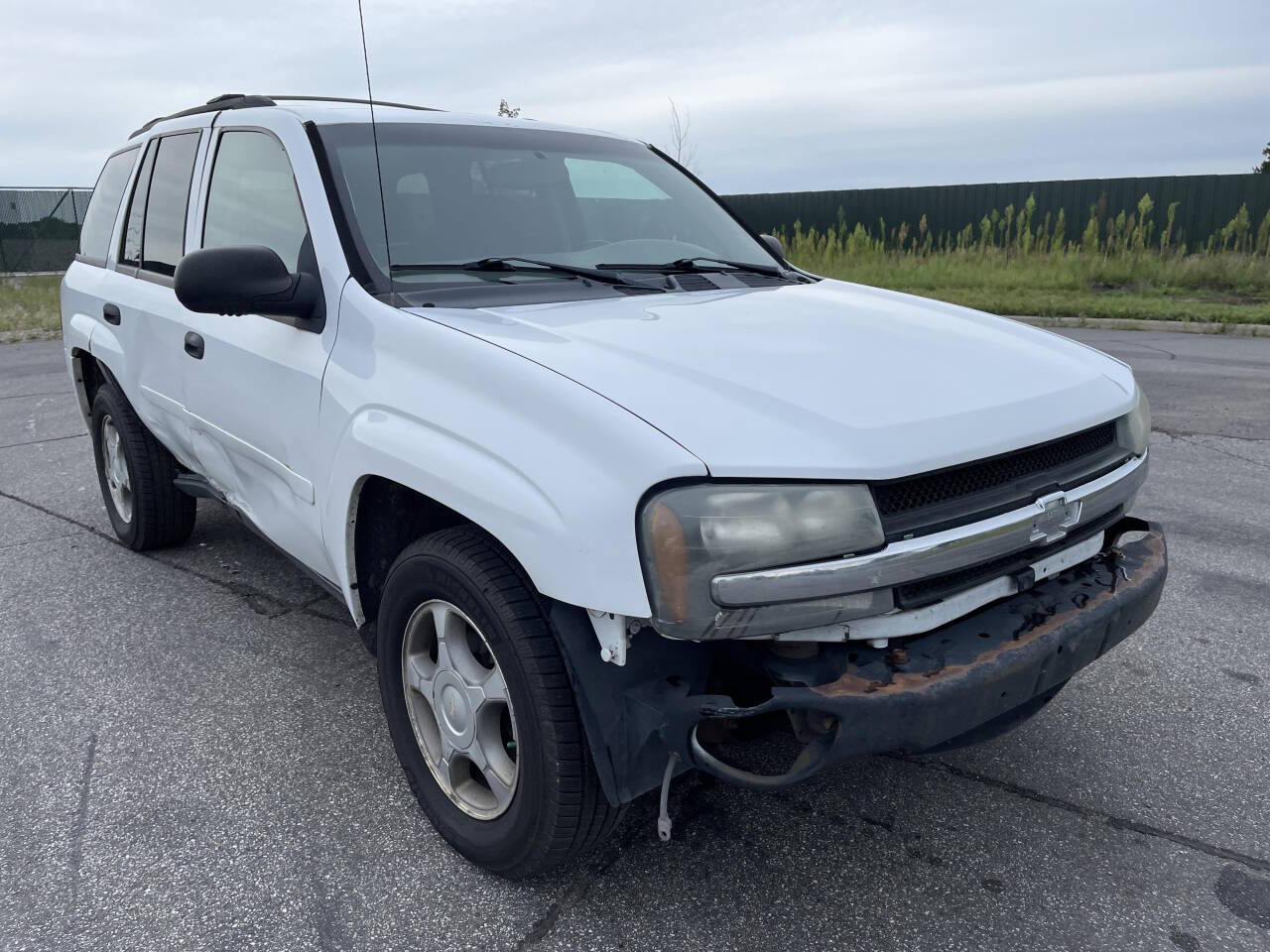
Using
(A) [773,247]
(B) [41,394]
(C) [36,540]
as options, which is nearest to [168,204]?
(C) [36,540]

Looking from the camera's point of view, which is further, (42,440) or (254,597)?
(42,440)

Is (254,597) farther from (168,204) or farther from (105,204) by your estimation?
(105,204)

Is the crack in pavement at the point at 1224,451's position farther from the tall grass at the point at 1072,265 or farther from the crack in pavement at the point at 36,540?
the tall grass at the point at 1072,265

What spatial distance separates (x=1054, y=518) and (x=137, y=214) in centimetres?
383

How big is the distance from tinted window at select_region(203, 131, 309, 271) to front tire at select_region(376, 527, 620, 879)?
1.15 m

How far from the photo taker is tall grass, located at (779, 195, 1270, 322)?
13.3 meters

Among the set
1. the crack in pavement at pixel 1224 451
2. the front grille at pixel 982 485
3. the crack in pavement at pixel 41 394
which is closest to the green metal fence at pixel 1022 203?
the crack in pavement at pixel 41 394

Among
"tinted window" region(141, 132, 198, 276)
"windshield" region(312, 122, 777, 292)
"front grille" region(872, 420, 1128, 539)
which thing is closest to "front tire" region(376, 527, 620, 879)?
"front grille" region(872, 420, 1128, 539)

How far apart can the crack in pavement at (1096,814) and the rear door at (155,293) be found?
2821 millimetres

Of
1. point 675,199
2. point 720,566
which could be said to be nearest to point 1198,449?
point 675,199

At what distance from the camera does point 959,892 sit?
2.32 m

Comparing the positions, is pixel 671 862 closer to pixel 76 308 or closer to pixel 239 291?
pixel 239 291

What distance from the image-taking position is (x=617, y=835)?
8.35 ft

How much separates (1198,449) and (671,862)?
5.19m
